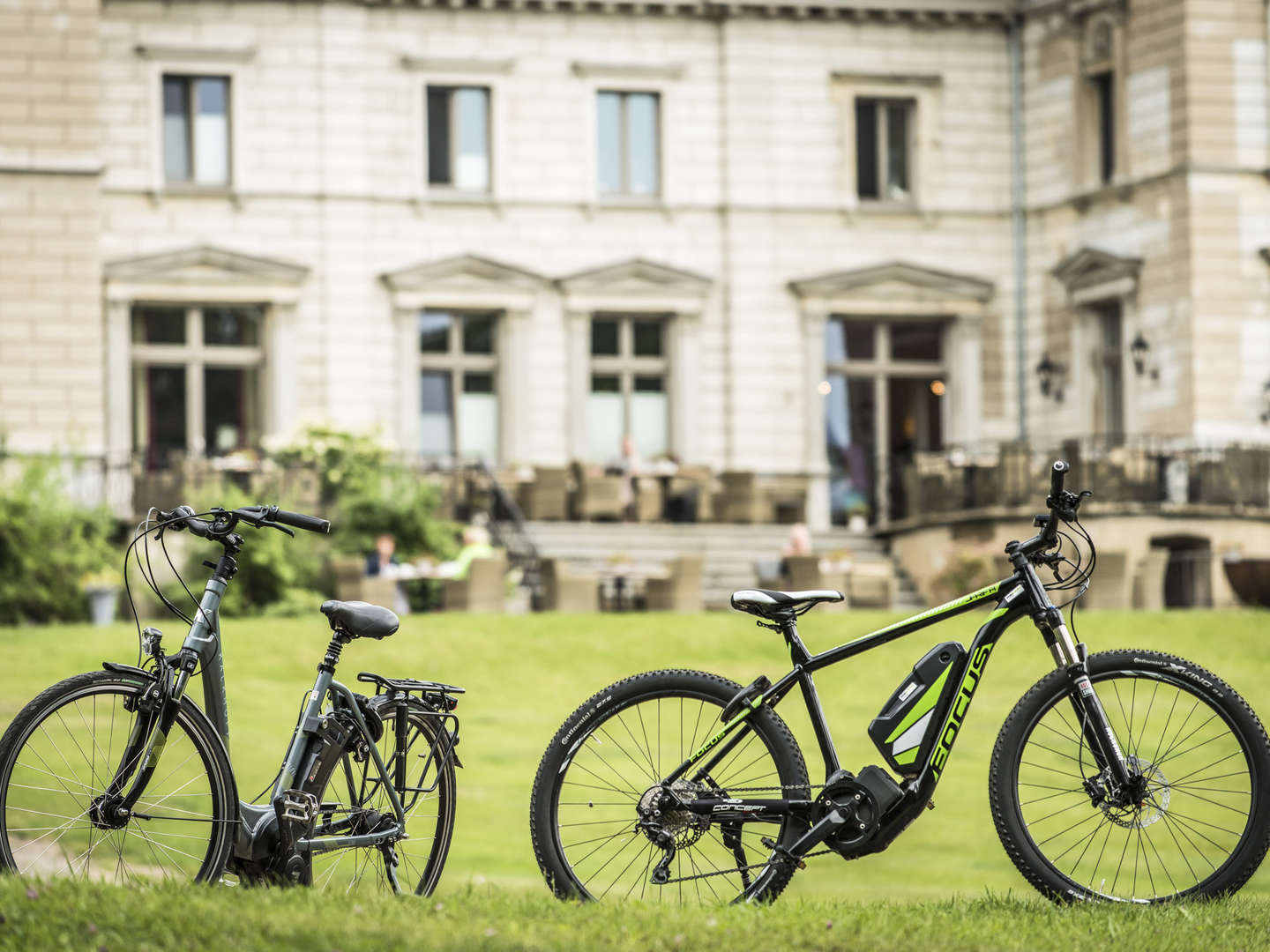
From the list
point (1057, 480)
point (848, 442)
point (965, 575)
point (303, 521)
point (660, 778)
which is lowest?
point (965, 575)

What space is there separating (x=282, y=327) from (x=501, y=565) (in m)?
8.90

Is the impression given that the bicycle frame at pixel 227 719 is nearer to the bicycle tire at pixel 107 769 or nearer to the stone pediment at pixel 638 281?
the bicycle tire at pixel 107 769

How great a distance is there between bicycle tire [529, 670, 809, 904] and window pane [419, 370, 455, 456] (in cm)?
→ 2289

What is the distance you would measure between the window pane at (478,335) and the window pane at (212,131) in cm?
419

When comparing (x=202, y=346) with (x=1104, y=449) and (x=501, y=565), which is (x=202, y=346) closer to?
(x=501, y=565)

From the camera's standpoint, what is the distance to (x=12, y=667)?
1622 cm

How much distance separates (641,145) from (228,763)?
2473 centimetres

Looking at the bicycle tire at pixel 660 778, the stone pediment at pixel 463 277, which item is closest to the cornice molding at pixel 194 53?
the stone pediment at pixel 463 277

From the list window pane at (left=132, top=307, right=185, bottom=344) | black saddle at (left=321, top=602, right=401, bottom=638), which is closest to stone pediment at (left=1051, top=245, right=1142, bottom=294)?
window pane at (left=132, top=307, right=185, bottom=344)

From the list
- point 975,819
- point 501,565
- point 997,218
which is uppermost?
point 997,218

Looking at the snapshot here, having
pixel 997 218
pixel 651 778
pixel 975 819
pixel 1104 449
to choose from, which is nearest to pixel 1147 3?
pixel 997 218

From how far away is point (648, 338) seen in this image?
29.2 meters

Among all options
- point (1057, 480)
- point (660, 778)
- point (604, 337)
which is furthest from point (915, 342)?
point (660, 778)

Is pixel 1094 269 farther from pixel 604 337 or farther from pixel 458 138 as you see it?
pixel 458 138
